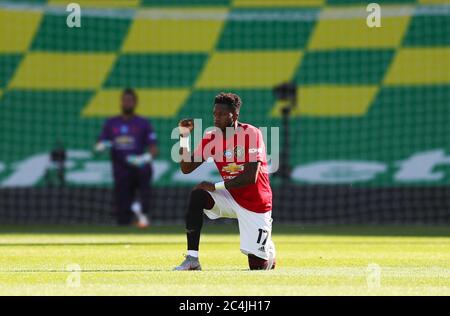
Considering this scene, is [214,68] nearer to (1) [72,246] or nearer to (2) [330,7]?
(2) [330,7]

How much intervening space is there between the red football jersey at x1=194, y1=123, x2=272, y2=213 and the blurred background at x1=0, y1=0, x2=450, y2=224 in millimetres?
10694

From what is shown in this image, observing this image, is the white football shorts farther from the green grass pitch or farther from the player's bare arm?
the player's bare arm

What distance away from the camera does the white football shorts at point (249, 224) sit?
11.3 meters

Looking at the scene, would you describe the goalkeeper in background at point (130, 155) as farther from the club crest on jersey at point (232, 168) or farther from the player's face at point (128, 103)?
the club crest on jersey at point (232, 168)

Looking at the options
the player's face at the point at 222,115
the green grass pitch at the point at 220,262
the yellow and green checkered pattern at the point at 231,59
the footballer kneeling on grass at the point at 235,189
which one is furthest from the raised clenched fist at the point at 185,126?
the yellow and green checkered pattern at the point at 231,59

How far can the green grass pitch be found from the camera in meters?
9.30

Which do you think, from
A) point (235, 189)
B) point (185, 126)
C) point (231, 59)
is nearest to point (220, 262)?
point (235, 189)

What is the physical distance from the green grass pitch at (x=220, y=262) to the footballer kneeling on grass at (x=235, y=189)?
0.87 feet

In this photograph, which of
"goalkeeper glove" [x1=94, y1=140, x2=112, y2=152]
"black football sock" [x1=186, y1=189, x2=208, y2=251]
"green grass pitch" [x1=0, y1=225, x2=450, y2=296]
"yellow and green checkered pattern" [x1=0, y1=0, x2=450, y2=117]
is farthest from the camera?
"yellow and green checkered pattern" [x1=0, y1=0, x2=450, y2=117]

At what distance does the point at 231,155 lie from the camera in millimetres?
11414

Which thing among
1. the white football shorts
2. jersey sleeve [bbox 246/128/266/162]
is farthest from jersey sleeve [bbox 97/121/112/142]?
jersey sleeve [bbox 246/128/266/162]

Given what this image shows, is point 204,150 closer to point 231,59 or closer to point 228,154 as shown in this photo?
point 228,154
